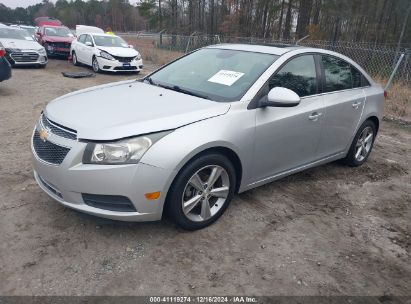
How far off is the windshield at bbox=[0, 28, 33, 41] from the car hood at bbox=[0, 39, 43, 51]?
0.29 m

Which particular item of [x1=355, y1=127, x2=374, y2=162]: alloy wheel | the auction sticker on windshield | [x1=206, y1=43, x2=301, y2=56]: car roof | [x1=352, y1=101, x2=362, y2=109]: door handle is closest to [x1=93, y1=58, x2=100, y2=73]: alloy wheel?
[x1=206, y1=43, x2=301, y2=56]: car roof

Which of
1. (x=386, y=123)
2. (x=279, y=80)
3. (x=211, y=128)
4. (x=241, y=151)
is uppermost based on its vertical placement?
(x=279, y=80)

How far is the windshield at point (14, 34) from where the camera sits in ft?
40.4

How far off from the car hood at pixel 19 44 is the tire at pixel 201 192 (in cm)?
1161

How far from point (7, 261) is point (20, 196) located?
1.10 meters

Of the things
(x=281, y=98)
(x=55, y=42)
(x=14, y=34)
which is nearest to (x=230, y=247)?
(x=281, y=98)

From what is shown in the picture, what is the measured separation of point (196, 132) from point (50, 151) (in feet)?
4.05

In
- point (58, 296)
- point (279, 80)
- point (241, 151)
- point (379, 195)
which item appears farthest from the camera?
point (379, 195)

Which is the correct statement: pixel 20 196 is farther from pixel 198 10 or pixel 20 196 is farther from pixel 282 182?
pixel 198 10

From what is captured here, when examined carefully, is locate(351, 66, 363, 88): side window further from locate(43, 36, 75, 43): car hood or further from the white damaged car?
locate(43, 36, 75, 43): car hood

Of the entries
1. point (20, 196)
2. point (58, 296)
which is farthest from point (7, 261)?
point (20, 196)

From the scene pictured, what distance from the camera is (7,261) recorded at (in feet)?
8.81

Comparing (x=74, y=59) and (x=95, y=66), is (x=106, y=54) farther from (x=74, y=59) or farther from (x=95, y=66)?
(x=74, y=59)

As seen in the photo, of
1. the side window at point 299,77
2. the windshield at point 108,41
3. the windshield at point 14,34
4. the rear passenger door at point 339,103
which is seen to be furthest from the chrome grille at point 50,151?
the windshield at point 14,34
